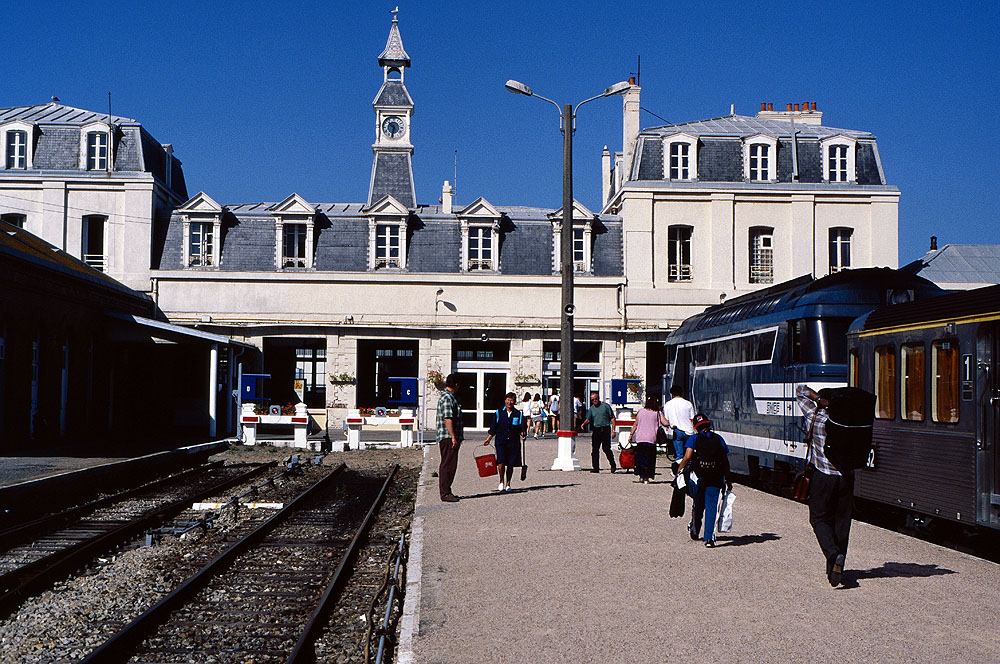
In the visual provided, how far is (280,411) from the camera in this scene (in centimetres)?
3522

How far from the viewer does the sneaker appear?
9156mm

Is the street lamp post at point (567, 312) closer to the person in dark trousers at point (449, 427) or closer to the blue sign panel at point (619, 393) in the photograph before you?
the person in dark trousers at point (449, 427)

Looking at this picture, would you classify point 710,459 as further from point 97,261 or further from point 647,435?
point 97,261

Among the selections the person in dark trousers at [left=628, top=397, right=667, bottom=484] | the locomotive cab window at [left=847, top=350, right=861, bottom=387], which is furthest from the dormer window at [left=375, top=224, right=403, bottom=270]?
the locomotive cab window at [left=847, top=350, right=861, bottom=387]

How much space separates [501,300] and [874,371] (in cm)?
2805

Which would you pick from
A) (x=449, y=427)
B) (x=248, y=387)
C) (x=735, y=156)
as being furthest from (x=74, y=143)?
(x=449, y=427)

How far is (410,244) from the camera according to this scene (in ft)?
140

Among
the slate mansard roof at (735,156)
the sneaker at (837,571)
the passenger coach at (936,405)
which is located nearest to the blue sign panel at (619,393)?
the slate mansard roof at (735,156)

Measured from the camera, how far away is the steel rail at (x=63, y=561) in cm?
1009

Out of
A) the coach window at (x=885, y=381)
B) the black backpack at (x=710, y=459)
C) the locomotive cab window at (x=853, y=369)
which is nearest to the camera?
the black backpack at (x=710, y=459)

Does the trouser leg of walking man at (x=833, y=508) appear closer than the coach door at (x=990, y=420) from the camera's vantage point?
Yes

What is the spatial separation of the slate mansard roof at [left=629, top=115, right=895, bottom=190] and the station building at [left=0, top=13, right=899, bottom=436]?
79 mm

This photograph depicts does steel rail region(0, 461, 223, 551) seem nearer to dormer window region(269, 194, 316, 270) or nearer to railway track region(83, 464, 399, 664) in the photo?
railway track region(83, 464, 399, 664)

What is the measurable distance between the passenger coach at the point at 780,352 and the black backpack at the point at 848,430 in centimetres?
668
